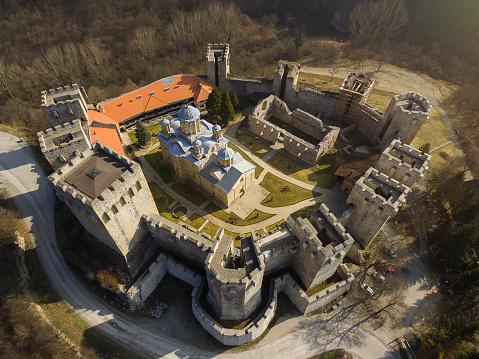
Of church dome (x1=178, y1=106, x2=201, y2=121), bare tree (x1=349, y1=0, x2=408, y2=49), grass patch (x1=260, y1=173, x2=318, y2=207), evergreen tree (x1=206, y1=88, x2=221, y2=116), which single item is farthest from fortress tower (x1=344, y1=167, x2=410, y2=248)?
bare tree (x1=349, y1=0, x2=408, y2=49)

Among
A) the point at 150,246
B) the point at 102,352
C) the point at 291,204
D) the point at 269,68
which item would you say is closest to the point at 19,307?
the point at 102,352

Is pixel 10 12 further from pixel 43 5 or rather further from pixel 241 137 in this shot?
pixel 241 137

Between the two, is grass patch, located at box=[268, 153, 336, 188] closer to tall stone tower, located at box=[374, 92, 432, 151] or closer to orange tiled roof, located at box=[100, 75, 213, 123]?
tall stone tower, located at box=[374, 92, 432, 151]

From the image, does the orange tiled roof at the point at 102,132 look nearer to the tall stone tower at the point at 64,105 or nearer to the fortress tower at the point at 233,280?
the tall stone tower at the point at 64,105

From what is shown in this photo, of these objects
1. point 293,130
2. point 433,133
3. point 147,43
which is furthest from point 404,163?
point 147,43

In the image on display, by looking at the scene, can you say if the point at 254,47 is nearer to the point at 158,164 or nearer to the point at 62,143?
the point at 158,164

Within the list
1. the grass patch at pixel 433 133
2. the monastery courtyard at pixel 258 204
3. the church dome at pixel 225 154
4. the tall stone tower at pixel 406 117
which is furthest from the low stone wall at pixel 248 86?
the grass patch at pixel 433 133
